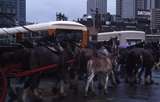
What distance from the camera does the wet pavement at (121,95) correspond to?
1461 cm

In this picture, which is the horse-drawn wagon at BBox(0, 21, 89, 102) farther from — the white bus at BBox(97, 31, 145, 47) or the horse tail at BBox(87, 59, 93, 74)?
the white bus at BBox(97, 31, 145, 47)

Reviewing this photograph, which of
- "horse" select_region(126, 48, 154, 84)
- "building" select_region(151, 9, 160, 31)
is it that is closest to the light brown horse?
"horse" select_region(126, 48, 154, 84)

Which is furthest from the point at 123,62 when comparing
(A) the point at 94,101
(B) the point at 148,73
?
(A) the point at 94,101

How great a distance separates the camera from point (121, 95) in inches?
631

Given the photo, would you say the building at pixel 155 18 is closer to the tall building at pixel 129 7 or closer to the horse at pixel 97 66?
the tall building at pixel 129 7

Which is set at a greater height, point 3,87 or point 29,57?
point 29,57

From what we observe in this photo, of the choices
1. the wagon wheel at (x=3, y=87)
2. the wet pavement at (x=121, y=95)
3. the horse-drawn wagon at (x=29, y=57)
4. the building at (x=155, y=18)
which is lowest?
the wet pavement at (x=121, y=95)

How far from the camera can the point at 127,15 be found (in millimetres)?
136625

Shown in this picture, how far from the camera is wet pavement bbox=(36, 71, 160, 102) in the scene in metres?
14.6

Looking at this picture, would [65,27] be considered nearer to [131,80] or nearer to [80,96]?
[131,80]

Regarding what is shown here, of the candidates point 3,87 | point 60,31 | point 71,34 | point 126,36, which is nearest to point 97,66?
point 3,87

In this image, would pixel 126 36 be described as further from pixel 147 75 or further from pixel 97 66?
pixel 97 66

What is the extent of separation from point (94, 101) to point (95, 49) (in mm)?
3239

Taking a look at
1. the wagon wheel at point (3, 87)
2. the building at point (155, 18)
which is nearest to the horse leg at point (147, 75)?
the wagon wheel at point (3, 87)
